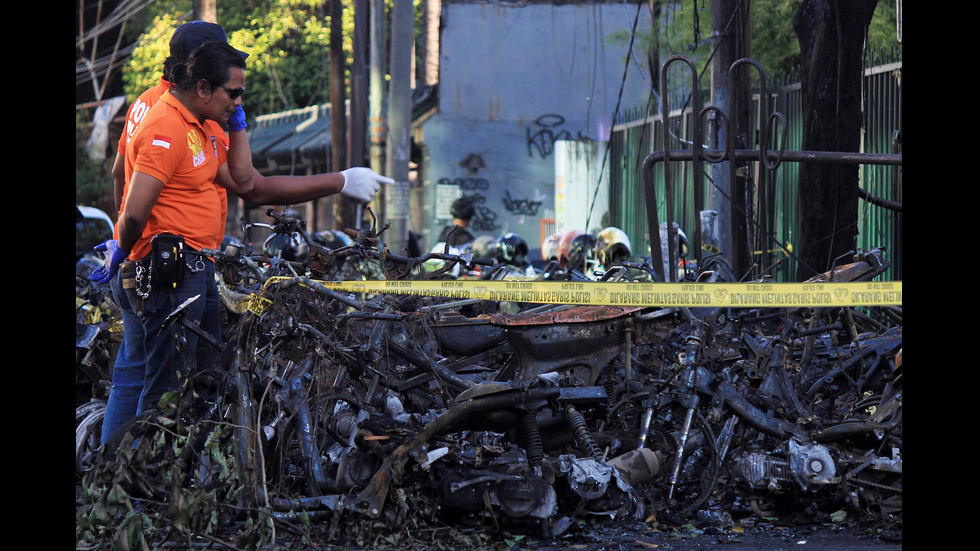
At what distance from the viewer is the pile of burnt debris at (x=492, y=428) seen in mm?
4043

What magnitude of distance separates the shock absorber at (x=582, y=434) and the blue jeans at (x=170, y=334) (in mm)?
1573

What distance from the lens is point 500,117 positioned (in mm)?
24312

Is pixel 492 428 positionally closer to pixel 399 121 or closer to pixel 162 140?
pixel 162 140

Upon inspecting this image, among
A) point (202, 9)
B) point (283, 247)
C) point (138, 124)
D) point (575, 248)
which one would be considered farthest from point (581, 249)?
point (202, 9)

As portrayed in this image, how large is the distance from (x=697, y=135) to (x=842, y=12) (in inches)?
116

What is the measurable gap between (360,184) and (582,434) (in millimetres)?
1618

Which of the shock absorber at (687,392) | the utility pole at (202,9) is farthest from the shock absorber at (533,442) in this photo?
the utility pole at (202,9)

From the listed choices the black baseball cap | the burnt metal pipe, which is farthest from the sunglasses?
the burnt metal pipe

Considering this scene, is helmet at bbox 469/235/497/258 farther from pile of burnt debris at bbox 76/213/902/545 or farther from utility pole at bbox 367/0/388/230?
pile of burnt debris at bbox 76/213/902/545

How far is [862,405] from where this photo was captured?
16.0ft

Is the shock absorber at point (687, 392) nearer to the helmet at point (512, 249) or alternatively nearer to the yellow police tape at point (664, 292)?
the yellow police tape at point (664, 292)

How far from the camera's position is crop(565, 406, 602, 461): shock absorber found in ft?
14.3

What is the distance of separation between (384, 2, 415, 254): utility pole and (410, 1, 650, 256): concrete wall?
10289 millimetres

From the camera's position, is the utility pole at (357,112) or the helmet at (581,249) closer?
the helmet at (581,249)
